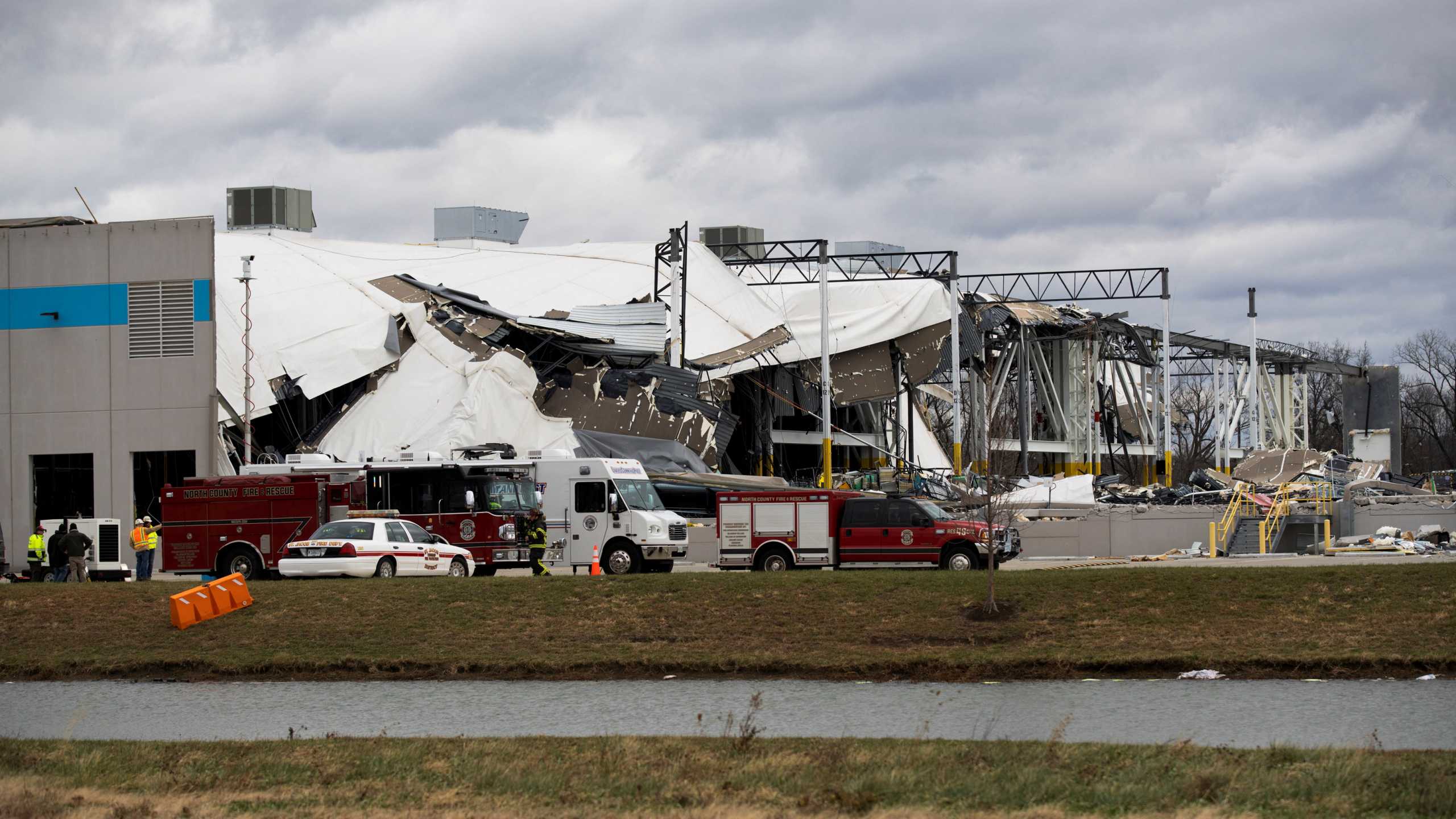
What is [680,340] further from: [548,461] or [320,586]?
[320,586]

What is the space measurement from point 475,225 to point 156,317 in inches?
1492

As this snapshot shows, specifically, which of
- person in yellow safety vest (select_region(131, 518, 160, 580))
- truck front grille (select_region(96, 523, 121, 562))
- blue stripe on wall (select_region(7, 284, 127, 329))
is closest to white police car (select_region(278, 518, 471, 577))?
person in yellow safety vest (select_region(131, 518, 160, 580))

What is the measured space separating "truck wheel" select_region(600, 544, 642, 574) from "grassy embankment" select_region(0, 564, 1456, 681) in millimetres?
5833

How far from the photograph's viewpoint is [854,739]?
45.2ft

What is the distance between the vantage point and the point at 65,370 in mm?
41000

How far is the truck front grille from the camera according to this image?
35938 millimetres

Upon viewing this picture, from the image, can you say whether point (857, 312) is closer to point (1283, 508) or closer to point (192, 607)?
point (1283, 508)

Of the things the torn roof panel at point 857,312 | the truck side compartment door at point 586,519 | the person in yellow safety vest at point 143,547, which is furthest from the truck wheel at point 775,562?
the torn roof panel at point 857,312

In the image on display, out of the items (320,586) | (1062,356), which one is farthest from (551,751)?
(1062,356)

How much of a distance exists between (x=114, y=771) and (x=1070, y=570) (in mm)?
18697

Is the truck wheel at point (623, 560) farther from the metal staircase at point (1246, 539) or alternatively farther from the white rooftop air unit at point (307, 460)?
the metal staircase at point (1246, 539)

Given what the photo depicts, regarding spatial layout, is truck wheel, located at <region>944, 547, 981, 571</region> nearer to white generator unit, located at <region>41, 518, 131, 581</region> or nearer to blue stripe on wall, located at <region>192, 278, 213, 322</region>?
white generator unit, located at <region>41, 518, 131, 581</region>

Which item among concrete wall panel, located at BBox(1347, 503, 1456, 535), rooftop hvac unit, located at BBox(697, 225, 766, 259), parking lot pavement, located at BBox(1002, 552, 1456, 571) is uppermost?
rooftop hvac unit, located at BBox(697, 225, 766, 259)

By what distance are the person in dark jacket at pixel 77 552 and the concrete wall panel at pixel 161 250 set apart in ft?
37.5
